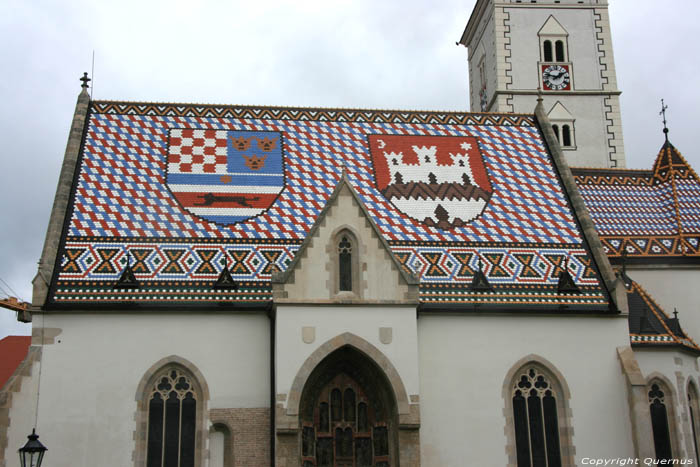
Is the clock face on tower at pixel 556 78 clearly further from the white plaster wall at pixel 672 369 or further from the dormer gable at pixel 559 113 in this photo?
the white plaster wall at pixel 672 369

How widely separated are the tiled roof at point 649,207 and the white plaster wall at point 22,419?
18.2 m

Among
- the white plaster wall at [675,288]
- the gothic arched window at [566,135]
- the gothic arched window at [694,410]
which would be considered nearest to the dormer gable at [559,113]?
the gothic arched window at [566,135]

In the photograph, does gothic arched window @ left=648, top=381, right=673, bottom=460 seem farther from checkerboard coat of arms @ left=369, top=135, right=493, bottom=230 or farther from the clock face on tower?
the clock face on tower

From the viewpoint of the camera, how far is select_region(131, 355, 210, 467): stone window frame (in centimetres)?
2198

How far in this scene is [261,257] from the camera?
24734 millimetres

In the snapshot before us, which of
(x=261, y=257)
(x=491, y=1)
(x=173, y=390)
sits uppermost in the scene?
(x=491, y=1)

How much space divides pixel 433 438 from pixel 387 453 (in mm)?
1281

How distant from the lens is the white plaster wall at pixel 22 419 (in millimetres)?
21438

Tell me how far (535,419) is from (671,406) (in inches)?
160

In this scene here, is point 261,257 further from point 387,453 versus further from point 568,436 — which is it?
point 568,436

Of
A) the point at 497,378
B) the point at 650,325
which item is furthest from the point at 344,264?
the point at 650,325

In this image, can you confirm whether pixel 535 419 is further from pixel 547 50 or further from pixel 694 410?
pixel 547 50

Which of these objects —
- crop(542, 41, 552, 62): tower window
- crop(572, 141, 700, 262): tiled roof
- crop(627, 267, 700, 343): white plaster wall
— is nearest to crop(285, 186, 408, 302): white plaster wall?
crop(572, 141, 700, 262): tiled roof

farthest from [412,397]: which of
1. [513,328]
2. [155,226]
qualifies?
[155,226]
